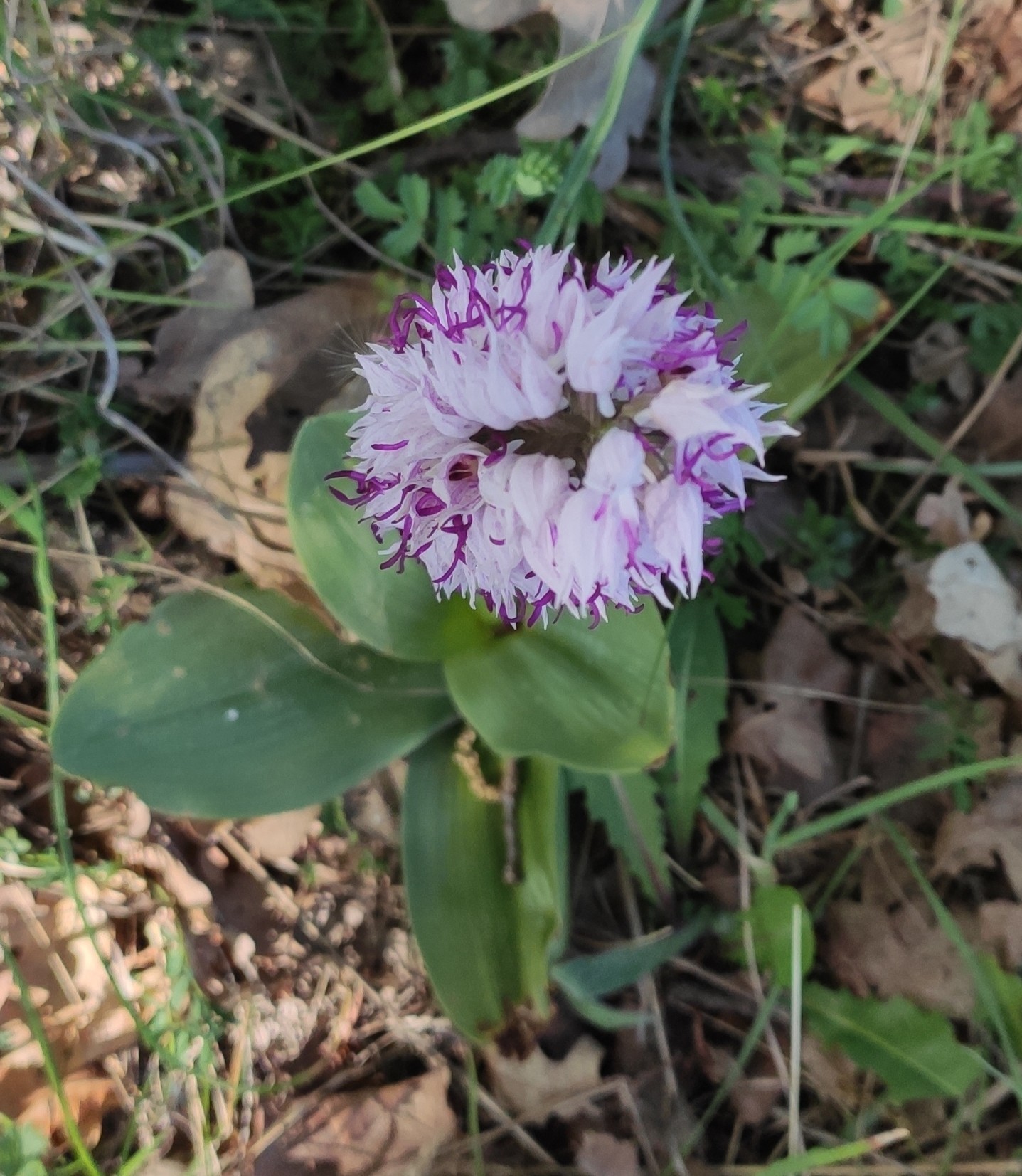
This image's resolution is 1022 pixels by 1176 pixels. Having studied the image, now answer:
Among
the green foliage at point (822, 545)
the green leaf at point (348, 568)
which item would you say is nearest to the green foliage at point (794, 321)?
the green foliage at point (822, 545)

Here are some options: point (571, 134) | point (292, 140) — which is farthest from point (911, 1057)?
point (292, 140)

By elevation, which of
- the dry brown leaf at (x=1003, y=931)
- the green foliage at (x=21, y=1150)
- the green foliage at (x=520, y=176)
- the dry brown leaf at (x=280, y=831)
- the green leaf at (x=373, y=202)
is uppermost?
the green foliage at (x=520, y=176)

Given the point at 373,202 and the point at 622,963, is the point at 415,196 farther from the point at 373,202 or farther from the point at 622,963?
the point at 622,963

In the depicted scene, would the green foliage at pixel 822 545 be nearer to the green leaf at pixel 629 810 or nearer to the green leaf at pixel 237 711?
the green leaf at pixel 629 810

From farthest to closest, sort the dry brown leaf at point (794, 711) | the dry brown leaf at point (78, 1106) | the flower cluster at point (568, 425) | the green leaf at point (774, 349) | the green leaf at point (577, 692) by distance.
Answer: the dry brown leaf at point (794, 711) < the dry brown leaf at point (78, 1106) < the green leaf at point (774, 349) < the green leaf at point (577, 692) < the flower cluster at point (568, 425)

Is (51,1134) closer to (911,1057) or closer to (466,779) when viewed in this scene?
(466,779)

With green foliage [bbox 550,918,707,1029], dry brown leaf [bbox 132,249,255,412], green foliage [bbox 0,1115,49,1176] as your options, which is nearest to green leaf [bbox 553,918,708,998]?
green foliage [bbox 550,918,707,1029]
